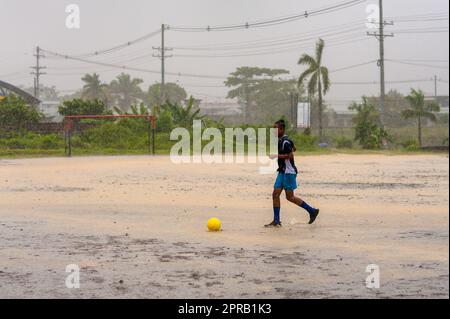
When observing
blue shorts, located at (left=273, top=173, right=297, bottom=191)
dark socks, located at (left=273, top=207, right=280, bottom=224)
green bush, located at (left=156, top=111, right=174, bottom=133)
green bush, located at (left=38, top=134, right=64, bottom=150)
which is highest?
green bush, located at (left=156, top=111, right=174, bottom=133)

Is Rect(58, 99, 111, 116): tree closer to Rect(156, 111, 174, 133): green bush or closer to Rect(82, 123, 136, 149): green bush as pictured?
Rect(156, 111, 174, 133): green bush

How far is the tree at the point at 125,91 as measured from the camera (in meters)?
120

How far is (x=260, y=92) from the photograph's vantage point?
105 metres

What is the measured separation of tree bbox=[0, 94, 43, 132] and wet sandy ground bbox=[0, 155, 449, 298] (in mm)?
27537

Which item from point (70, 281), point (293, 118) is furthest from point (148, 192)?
point (293, 118)

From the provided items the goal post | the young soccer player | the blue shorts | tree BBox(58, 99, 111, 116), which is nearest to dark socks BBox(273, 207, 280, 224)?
the young soccer player

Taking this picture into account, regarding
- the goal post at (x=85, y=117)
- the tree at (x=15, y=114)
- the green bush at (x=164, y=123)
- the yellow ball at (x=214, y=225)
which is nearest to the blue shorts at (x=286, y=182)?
the yellow ball at (x=214, y=225)

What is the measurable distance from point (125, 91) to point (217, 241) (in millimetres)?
111836

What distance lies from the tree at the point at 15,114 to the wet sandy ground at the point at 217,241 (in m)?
27.5

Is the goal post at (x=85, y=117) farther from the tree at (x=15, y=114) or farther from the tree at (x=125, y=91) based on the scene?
the tree at (x=125, y=91)

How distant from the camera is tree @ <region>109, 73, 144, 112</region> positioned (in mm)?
120000

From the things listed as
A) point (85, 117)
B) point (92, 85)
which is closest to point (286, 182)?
point (85, 117)

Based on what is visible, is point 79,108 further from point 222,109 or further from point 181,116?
point 222,109

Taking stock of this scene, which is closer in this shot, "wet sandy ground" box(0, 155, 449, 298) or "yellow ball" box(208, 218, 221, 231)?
"wet sandy ground" box(0, 155, 449, 298)
